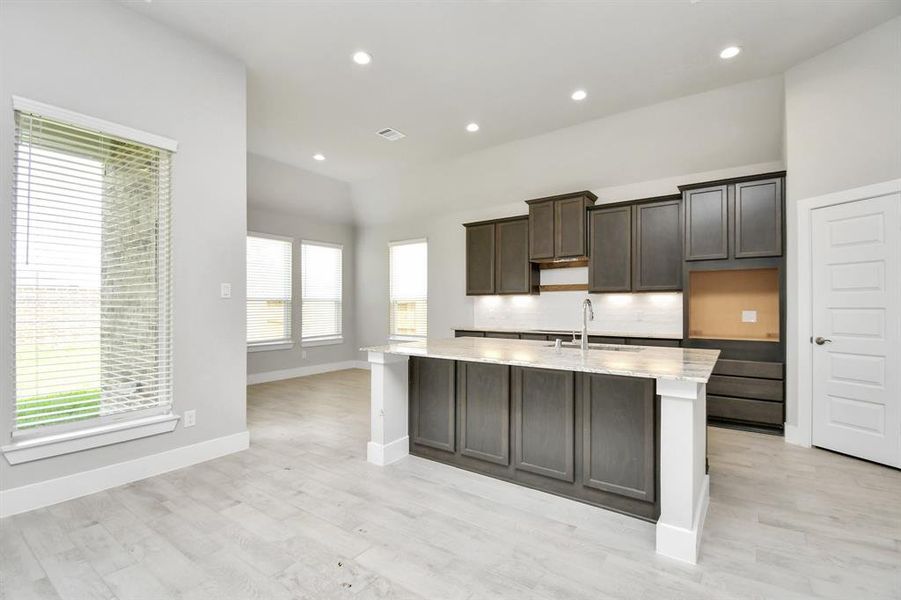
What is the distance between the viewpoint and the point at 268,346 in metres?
6.71

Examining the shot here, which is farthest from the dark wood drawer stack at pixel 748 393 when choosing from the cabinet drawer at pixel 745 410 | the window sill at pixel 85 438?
the window sill at pixel 85 438

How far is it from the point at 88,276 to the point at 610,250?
5.07m

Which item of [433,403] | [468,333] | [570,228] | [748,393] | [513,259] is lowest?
[748,393]

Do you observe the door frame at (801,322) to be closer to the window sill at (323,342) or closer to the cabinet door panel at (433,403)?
the cabinet door panel at (433,403)

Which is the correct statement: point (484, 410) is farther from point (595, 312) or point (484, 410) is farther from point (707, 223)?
point (707, 223)

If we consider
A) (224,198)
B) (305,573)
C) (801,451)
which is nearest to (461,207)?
(224,198)

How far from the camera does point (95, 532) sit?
7.50 feet

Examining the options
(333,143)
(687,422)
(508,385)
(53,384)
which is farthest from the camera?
(333,143)

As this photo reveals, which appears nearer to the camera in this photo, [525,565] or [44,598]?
[44,598]

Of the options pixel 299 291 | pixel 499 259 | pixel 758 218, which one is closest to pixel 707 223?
pixel 758 218

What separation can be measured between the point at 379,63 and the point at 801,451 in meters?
5.08

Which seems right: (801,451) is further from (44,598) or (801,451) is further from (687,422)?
(44,598)

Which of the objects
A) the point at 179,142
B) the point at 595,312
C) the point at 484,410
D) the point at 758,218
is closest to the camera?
the point at 484,410

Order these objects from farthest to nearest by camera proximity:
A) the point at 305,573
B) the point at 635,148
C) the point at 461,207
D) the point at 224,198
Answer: the point at 461,207 < the point at 635,148 < the point at 224,198 < the point at 305,573
